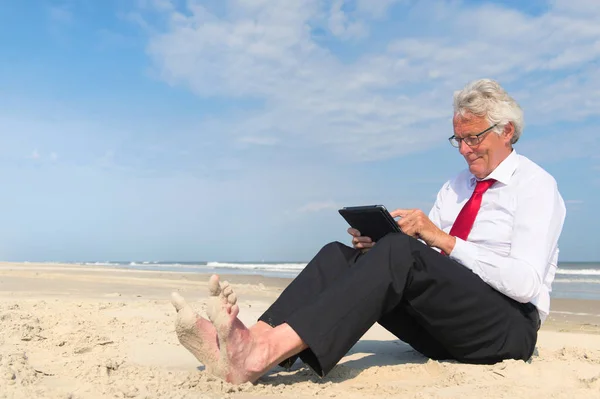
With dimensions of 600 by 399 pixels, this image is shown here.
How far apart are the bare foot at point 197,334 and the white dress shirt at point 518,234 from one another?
1.24 metres

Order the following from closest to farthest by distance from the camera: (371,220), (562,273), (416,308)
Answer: (416,308) < (371,220) < (562,273)

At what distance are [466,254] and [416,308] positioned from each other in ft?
1.21

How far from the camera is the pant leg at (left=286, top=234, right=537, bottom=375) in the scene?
2.32 meters

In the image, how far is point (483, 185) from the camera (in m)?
3.03

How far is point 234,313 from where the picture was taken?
220 cm

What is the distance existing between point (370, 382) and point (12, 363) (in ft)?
5.50

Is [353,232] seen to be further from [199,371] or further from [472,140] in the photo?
[199,371]

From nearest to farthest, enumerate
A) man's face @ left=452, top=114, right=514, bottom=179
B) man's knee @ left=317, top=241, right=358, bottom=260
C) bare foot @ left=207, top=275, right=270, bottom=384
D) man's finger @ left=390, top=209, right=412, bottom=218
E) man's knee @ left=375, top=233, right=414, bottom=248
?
bare foot @ left=207, top=275, right=270, bottom=384
man's knee @ left=375, top=233, right=414, bottom=248
man's finger @ left=390, top=209, right=412, bottom=218
man's knee @ left=317, top=241, right=358, bottom=260
man's face @ left=452, top=114, right=514, bottom=179

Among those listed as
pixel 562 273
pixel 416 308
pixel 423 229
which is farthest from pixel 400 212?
pixel 562 273

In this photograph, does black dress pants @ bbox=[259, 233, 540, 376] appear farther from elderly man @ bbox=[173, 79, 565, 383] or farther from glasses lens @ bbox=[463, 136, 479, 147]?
glasses lens @ bbox=[463, 136, 479, 147]

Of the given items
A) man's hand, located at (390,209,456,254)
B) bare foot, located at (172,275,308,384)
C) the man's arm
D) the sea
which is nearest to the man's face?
the man's arm

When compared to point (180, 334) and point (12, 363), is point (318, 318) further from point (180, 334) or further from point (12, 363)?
point (12, 363)

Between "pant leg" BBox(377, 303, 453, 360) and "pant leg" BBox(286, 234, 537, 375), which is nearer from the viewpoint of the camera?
"pant leg" BBox(286, 234, 537, 375)

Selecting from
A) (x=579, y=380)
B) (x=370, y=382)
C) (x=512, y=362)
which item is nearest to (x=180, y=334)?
(x=370, y=382)
